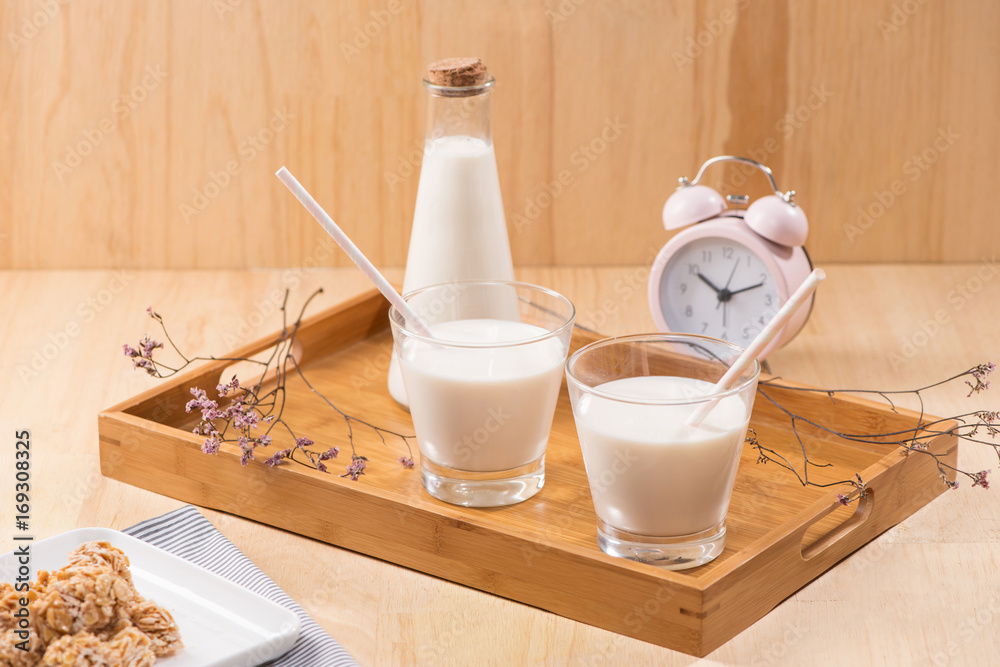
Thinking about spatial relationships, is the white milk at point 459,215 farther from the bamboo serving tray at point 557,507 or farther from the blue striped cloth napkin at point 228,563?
the blue striped cloth napkin at point 228,563

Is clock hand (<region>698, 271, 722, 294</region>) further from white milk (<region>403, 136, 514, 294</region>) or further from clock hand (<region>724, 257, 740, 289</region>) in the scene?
white milk (<region>403, 136, 514, 294</region>)

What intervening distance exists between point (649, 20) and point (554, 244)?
312 mm

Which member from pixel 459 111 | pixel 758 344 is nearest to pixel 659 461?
pixel 758 344

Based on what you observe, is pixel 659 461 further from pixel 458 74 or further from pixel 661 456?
pixel 458 74

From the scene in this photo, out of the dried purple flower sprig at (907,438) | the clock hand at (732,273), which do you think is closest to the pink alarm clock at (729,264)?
the clock hand at (732,273)

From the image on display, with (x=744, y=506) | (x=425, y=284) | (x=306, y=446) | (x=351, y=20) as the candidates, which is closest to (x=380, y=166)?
(x=351, y=20)

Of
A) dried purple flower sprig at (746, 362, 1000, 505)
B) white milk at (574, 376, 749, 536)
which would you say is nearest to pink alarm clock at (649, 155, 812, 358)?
dried purple flower sprig at (746, 362, 1000, 505)

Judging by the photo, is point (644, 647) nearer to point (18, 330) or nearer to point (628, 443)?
point (628, 443)

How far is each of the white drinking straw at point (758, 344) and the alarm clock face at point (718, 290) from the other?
0.38m

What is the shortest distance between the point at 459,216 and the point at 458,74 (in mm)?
126

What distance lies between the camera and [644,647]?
774mm

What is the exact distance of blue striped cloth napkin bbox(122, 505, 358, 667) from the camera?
0.75 m

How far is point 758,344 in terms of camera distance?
0.79m

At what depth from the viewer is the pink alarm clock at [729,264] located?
116 cm
